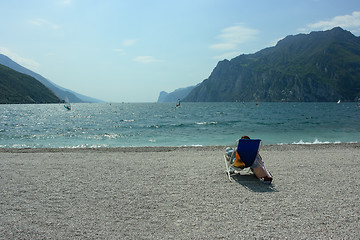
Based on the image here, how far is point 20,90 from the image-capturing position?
168750mm

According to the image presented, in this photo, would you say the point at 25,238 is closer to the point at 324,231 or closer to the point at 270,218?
the point at 270,218

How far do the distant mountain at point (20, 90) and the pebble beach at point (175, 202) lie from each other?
595ft

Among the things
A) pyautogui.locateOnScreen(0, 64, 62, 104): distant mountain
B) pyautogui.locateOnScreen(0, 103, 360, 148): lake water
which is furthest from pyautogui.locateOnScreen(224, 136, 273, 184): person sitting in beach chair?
pyautogui.locateOnScreen(0, 64, 62, 104): distant mountain

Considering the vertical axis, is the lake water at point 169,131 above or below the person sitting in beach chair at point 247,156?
below

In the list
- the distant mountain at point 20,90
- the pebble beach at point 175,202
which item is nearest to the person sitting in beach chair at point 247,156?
the pebble beach at point 175,202

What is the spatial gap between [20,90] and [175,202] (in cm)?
19903

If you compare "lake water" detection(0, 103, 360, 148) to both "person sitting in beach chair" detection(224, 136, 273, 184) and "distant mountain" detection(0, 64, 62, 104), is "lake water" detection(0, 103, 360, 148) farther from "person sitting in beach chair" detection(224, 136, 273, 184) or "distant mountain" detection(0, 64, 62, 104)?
"distant mountain" detection(0, 64, 62, 104)

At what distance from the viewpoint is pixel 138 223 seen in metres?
4.88

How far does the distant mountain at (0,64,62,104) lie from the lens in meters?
Answer: 159

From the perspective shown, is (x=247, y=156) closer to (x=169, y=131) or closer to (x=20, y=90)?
(x=169, y=131)

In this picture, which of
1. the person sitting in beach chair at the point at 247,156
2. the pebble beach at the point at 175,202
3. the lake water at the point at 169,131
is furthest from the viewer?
the lake water at the point at 169,131

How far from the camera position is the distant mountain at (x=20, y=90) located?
159 metres

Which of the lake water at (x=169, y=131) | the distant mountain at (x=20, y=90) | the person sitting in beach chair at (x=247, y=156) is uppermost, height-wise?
the distant mountain at (x=20, y=90)

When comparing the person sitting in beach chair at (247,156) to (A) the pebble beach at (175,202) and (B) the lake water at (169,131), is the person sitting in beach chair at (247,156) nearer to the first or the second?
(A) the pebble beach at (175,202)
